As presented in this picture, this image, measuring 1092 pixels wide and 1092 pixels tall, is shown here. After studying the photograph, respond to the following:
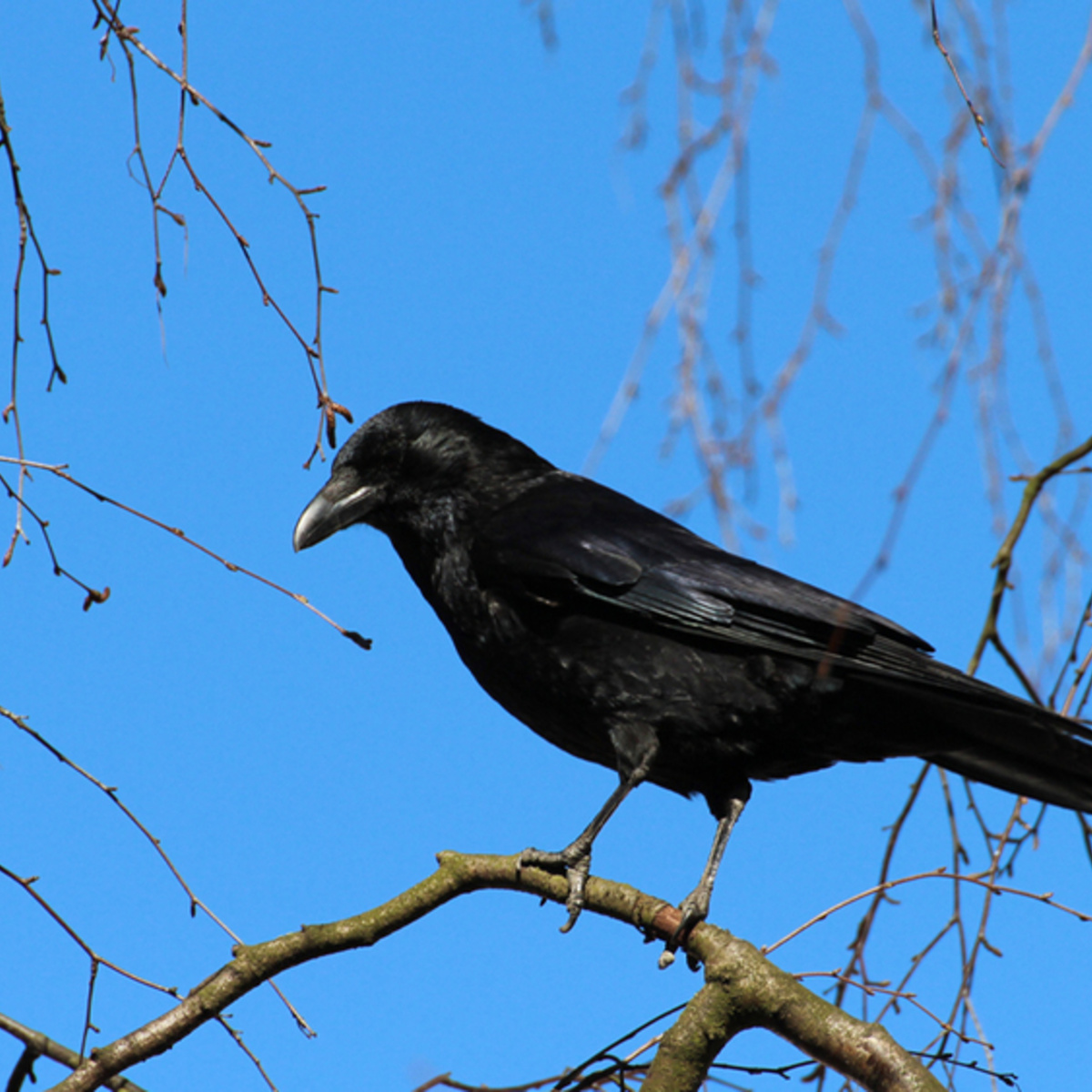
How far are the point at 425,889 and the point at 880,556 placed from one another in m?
1.59

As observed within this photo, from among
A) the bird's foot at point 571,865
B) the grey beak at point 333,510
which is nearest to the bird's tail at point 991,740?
the bird's foot at point 571,865

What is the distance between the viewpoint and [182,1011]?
8.78ft

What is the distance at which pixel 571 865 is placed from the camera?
10.4 ft

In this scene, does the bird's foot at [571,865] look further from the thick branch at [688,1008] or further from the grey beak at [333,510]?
the grey beak at [333,510]

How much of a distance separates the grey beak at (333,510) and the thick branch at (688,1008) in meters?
1.37

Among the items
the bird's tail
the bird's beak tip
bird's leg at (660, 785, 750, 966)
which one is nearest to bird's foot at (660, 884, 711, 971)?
bird's leg at (660, 785, 750, 966)

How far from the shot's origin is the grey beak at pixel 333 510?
395cm

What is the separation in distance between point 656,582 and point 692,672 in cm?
31

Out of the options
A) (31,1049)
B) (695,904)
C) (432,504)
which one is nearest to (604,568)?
(432,504)

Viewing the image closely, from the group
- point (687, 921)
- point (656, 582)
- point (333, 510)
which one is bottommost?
point (687, 921)

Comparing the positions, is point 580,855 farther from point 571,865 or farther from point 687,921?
point 687,921

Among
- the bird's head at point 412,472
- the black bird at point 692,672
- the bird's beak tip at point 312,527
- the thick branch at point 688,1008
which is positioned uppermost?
the bird's head at point 412,472

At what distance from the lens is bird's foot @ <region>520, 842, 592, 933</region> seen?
3.05 m

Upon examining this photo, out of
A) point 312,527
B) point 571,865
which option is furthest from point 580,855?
point 312,527
